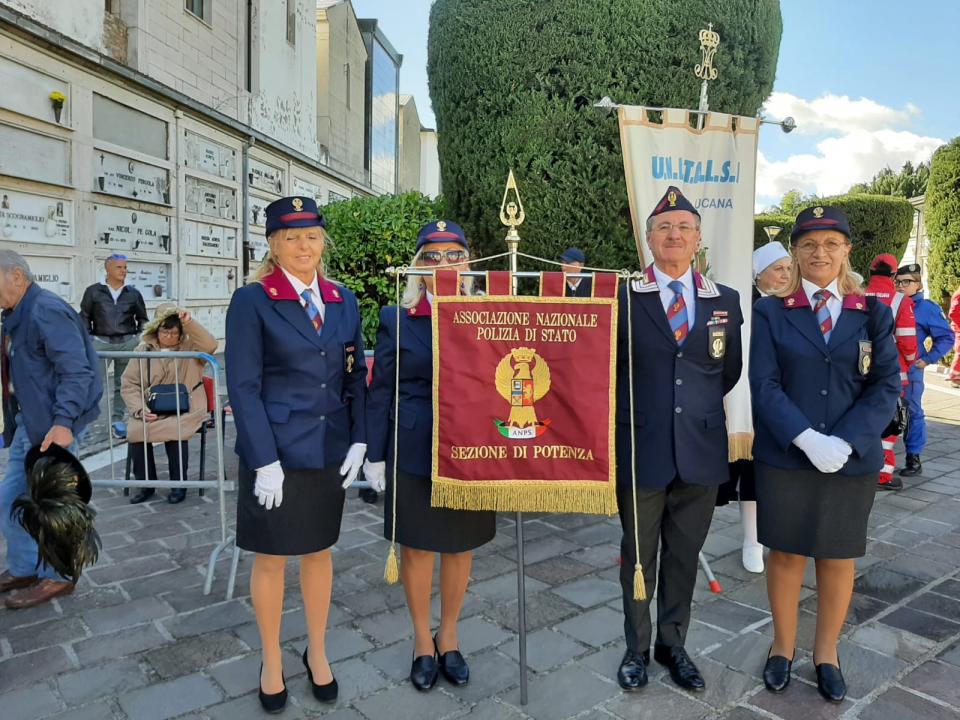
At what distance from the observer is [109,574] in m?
4.34

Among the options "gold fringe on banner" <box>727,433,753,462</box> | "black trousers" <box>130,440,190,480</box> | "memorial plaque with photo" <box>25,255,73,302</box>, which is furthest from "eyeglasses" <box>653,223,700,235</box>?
"memorial plaque with photo" <box>25,255,73,302</box>

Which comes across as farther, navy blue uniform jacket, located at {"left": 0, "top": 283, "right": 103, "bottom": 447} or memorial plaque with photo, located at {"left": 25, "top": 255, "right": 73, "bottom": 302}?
memorial plaque with photo, located at {"left": 25, "top": 255, "right": 73, "bottom": 302}

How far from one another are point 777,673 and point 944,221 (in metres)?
15.0

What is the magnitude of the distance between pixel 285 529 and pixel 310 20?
56.1 feet

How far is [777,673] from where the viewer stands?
309 centimetres

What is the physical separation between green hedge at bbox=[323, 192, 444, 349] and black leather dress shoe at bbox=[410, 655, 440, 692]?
3.13m

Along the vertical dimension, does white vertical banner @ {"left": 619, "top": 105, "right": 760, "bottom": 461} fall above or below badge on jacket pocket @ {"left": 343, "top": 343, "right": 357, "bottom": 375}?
above

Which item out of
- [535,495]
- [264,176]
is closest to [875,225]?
[264,176]

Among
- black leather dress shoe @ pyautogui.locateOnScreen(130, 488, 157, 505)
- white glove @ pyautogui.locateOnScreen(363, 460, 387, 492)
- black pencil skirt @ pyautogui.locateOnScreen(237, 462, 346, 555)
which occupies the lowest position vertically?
black leather dress shoe @ pyautogui.locateOnScreen(130, 488, 157, 505)

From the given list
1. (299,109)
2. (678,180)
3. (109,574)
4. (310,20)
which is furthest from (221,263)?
(678,180)

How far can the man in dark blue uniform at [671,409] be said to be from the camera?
9.69 feet

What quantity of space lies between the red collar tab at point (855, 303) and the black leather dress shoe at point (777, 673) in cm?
153

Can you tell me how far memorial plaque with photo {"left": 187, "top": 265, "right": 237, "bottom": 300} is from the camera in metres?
12.8

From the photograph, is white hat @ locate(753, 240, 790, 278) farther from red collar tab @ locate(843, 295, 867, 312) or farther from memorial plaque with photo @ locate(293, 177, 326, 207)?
memorial plaque with photo @ locate(293, 177, 326, 207)
